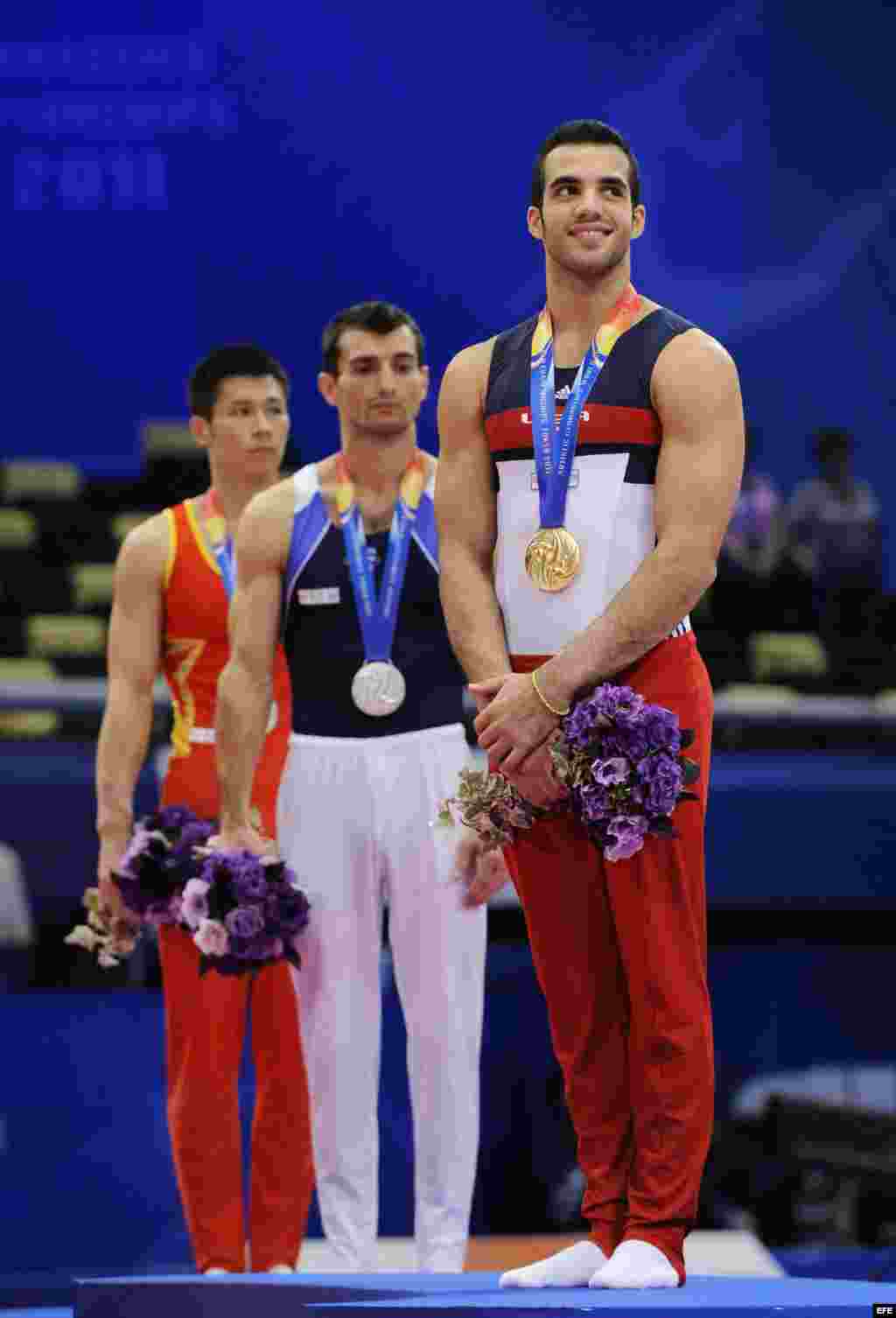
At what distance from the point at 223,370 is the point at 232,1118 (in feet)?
5.81

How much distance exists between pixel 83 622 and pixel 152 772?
3.02 meters

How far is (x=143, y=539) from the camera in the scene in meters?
5.38

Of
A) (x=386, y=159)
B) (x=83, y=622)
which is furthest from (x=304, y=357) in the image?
(x=83, y=622)

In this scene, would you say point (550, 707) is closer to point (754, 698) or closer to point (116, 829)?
point (116, 829)

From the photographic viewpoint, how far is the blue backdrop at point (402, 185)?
12258mm

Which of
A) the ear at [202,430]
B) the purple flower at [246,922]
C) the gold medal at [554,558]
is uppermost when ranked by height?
the ear at [202,430]

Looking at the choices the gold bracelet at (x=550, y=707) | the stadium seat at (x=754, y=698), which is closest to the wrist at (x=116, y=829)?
the gold bracelet at (x=550, y=707)

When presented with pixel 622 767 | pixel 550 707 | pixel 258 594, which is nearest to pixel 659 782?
pixel 622 767

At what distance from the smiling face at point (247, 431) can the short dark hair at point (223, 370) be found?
16 millimetres

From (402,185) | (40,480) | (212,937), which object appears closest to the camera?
(212,937)

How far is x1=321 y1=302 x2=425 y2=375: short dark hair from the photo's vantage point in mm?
4957

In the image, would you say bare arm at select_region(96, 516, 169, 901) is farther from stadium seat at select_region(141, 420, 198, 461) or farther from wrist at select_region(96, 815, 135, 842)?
Answer: stadium seat at select_region(141, 420, 198, 461)

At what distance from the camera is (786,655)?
1012cm

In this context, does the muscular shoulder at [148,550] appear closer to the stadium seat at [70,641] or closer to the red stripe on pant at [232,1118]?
the red stripe on pant at [232,1118]
